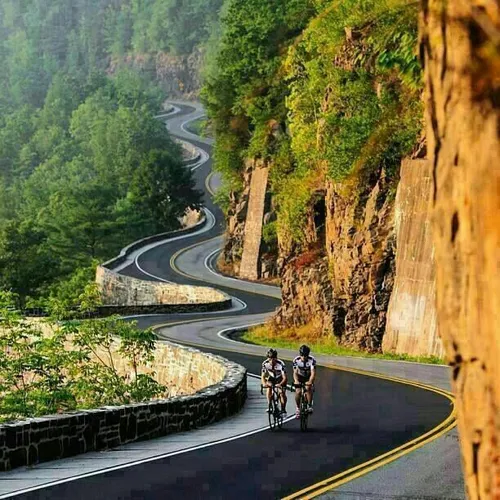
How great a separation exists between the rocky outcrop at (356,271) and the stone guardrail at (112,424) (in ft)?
50.4

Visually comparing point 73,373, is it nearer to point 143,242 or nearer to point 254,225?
point 254,225

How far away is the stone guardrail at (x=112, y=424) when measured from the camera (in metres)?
15.3

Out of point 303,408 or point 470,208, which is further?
point 303,408

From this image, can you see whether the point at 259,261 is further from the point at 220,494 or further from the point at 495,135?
the point at 495,135

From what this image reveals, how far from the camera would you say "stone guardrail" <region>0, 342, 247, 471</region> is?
50.1ft

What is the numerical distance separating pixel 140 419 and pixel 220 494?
4859 mm

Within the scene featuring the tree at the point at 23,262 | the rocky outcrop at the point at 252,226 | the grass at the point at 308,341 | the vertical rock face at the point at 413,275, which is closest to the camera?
the vertical rock face at the point at 413,275

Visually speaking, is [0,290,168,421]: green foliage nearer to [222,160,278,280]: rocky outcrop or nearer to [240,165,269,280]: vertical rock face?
[222,160,278,280]: rocky outcrop

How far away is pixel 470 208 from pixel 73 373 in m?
23.2

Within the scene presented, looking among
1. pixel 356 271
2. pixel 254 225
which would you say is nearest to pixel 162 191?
pixel 254 225

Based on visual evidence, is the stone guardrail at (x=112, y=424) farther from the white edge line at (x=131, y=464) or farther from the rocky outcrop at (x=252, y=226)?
the rocky outcrop at (x=252, y=226)

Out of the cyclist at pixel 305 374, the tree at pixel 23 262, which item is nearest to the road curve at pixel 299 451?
the cyclist at pixel 305 374

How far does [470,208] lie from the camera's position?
13.1 feet

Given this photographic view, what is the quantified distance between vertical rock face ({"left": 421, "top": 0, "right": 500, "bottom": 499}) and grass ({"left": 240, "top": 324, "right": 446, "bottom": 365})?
32.3 metres
